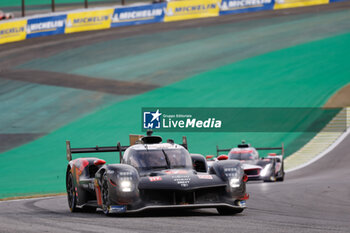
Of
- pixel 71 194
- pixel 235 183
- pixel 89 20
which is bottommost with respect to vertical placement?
pixel 71 194

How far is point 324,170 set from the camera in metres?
28.2

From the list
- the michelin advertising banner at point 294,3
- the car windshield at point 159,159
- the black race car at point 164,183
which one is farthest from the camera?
the michelin advertising banner at point 294,3

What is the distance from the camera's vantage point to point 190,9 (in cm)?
5391

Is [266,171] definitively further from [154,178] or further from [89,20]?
[89,20]

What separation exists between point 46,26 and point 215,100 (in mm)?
17969

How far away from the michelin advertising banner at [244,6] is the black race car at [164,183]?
43.0 m

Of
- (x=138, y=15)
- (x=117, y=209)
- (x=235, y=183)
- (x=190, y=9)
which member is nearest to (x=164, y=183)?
(x=117, y=209)

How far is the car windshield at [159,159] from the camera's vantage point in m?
12.1

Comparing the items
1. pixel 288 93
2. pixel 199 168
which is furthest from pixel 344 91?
pixel 199 168

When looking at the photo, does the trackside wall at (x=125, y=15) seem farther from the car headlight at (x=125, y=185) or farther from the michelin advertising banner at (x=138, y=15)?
the car headlight at (x=125, y=185)

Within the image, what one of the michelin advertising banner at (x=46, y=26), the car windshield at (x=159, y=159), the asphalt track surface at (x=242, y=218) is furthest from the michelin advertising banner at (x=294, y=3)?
the car windshield at (x=159, y=159)

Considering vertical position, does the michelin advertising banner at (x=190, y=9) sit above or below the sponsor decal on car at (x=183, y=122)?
Answer: above

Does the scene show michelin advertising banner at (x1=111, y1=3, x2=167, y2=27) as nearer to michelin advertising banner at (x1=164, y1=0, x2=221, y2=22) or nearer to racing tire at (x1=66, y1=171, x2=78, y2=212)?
michelin advertising banner at (x1=164, y1=0, x2=221, y2=22)

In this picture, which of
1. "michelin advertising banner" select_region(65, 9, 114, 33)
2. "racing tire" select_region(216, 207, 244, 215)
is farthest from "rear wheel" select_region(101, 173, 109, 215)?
"michelin advertising banner" select_region(65, 9, 114, 33)
